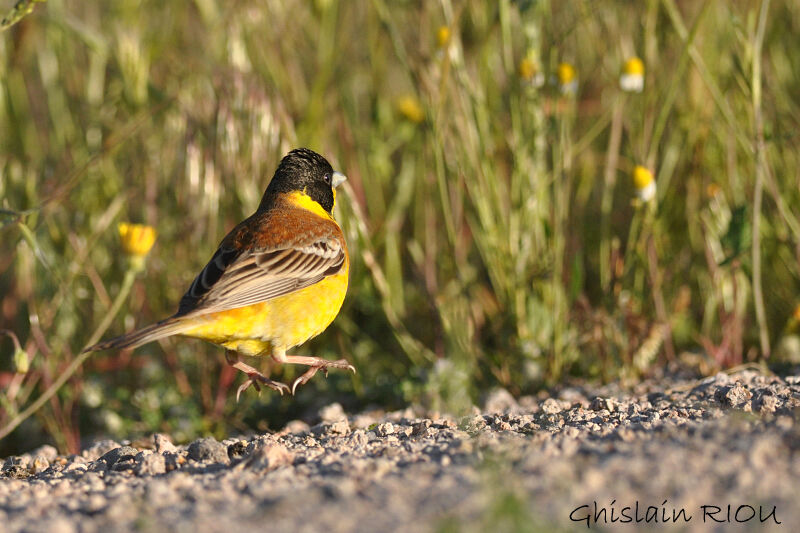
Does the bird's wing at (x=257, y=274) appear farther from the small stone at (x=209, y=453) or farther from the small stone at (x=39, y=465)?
the small stone at (x=39, y=465)

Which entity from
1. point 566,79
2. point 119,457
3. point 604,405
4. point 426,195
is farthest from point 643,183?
point 119,457

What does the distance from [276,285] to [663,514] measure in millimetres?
2662

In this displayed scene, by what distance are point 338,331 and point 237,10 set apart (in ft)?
7.50

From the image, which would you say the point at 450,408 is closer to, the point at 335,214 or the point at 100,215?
the point at 335,214

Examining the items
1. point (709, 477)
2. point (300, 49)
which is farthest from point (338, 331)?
point (709, 477)

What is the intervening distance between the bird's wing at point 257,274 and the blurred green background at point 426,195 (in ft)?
1.41

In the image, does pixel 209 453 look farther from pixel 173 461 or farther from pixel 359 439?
pixel 359 439

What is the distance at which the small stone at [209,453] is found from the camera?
363 cm

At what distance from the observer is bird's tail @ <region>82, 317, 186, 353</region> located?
3.79 m

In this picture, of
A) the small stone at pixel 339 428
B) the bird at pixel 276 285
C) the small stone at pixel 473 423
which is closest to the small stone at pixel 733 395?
the small stone at pixel 473 423

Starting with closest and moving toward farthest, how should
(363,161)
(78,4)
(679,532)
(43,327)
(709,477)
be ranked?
(679,532) < (709,477) < (43,327) < (363,161) < (78,4)

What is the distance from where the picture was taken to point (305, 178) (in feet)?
17.4

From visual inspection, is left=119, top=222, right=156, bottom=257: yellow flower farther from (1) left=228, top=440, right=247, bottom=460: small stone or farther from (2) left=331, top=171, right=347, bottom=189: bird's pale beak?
(1) left=228, top=440, right=247, bottom=460: small stone

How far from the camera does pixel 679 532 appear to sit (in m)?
2.22
